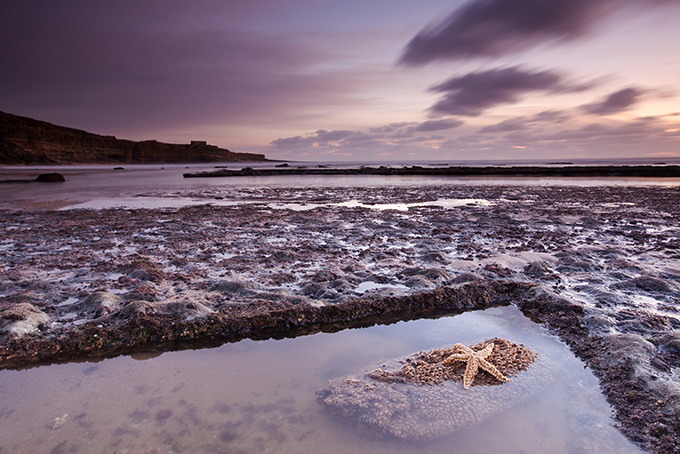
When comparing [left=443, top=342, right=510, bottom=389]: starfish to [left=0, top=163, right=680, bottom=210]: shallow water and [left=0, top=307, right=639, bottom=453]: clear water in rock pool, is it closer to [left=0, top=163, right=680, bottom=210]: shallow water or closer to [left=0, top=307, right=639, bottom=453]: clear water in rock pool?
[left=0, top=307, right=639, bottom=453]: clear water in rock pool

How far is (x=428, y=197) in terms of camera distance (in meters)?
18.2

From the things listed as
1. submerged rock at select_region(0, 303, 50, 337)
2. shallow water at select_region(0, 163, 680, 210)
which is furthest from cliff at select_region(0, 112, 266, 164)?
submerged rock at select_region(0, 303, 50, 337)

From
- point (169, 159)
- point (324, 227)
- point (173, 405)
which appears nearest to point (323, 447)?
point (173, 405)

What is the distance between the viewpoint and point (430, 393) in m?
3.13

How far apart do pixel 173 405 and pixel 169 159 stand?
154 metres

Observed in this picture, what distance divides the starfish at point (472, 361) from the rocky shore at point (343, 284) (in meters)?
0.99

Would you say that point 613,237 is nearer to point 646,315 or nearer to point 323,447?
point 646,315

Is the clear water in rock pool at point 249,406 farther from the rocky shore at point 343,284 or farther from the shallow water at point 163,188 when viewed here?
the shallow water at point 163,188

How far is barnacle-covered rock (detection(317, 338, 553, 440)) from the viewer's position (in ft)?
9.20

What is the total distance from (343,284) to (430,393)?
2561mm

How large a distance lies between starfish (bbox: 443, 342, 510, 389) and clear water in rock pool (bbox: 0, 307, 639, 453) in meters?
0.37

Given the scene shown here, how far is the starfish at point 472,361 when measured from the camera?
3.25m

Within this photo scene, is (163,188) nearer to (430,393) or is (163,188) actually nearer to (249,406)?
(249,406)

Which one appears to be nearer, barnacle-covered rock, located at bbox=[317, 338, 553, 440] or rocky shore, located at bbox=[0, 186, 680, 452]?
barnacle-covered rock, located at bbox=[317, 338, 553, 440]
